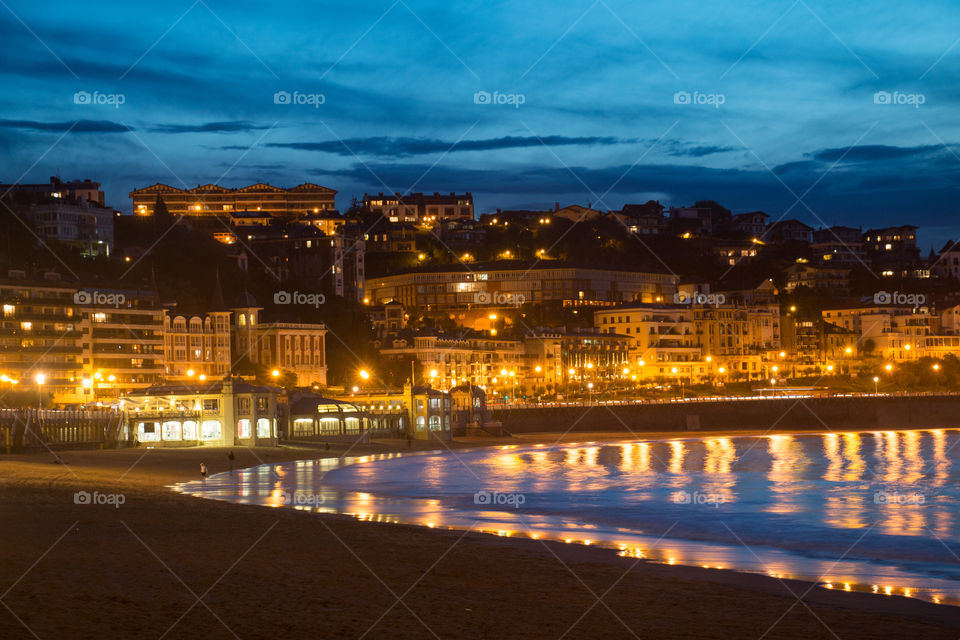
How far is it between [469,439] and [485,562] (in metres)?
63.5

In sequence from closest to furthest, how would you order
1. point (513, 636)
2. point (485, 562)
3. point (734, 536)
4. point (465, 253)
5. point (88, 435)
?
1. point (513, 636)
2. point (485, 562)
3. point (734, 536)
4. point (88, 435)
5. point (465, 253)

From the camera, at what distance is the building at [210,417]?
2486 inches

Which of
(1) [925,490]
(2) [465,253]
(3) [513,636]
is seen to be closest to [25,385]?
(1) [925,490]

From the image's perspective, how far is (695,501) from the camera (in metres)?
39.5

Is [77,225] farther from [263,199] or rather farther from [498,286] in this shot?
[263,199]

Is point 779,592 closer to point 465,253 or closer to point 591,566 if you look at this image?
point 591,566

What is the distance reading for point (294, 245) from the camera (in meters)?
150
